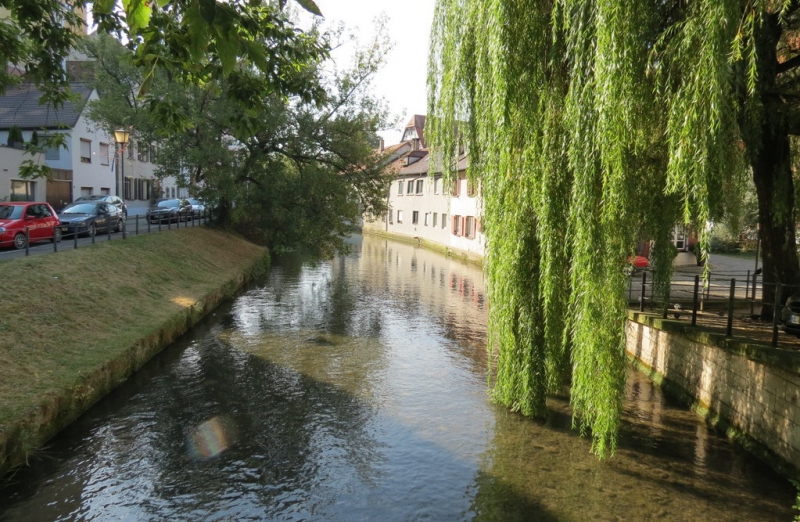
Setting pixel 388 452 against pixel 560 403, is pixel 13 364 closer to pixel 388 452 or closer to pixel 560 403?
pixel 388 452

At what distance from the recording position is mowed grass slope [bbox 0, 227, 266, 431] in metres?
9.31

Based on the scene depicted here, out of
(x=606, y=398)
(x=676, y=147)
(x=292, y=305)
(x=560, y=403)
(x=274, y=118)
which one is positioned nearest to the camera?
(x=676, y=147)

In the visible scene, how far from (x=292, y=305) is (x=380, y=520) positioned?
14039 millimetres

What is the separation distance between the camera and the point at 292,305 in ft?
67.4

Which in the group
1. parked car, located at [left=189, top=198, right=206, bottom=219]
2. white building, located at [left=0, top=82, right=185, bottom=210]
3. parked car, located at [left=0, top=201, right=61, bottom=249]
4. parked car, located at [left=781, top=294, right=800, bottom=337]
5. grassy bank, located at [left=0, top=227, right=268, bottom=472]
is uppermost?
white building, located at [left=0, top=82, right=185, bottom=210]

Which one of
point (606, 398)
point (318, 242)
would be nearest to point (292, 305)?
point (318, 242)

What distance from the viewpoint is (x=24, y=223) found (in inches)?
742

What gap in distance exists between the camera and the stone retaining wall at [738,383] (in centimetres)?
770

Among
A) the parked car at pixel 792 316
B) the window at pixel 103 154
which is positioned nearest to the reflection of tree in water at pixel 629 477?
the parked car at pixel 792 316

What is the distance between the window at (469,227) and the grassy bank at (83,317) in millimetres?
17701

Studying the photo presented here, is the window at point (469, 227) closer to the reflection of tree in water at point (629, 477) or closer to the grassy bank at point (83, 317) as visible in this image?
the grassy bank at point (83, 317)

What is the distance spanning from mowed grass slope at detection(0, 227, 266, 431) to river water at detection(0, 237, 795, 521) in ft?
2.74

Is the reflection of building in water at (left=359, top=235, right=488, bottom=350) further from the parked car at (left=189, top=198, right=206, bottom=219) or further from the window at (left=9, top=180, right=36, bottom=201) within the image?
the window at (left=9, top=180, right=36, bottom=201)

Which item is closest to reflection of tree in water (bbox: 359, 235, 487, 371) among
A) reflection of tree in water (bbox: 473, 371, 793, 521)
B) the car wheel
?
reflection of tree in water (bbox: 473, 371, 793, 521)
